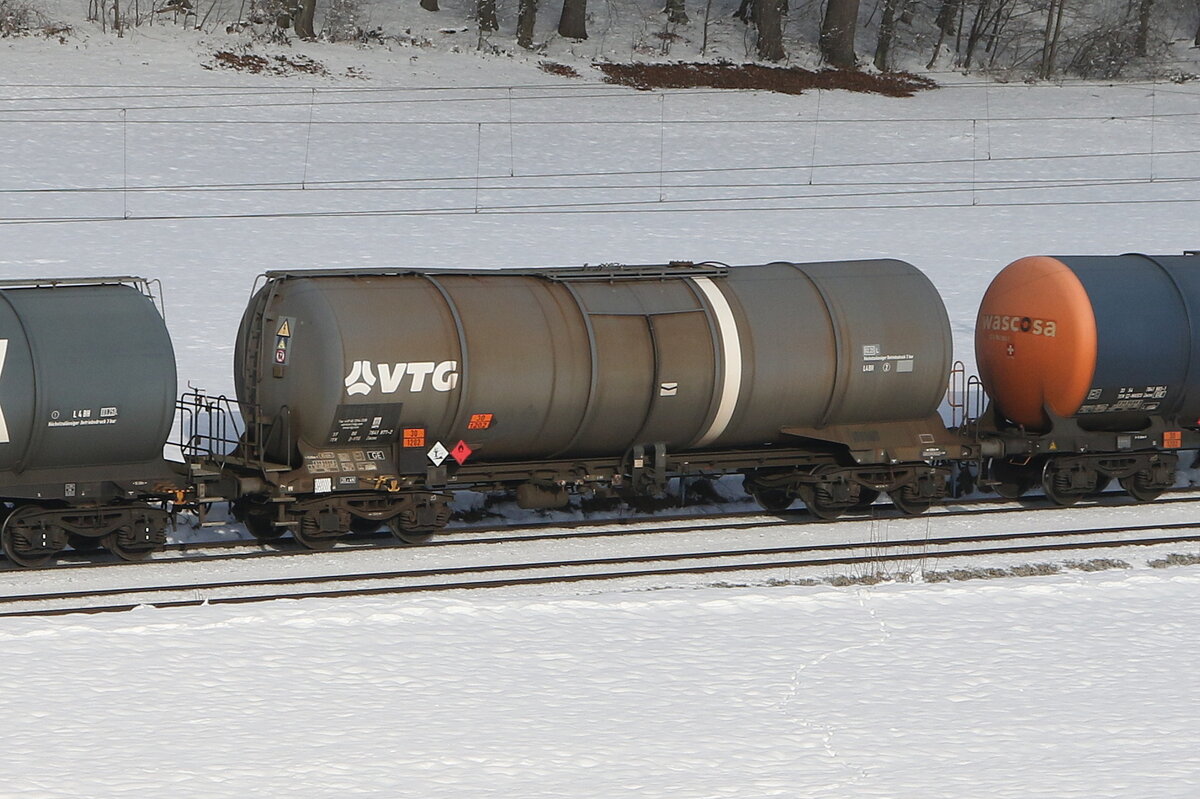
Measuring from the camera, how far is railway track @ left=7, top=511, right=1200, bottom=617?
1784 cm

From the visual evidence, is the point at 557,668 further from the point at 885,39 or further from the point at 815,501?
the point at 885,39

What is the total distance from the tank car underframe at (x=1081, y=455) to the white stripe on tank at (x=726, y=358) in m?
3.86

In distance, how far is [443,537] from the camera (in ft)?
69.3

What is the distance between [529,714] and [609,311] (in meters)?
7.10

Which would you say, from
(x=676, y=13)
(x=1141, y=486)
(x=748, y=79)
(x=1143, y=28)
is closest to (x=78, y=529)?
(x=1141, y=486)

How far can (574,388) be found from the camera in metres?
20.0

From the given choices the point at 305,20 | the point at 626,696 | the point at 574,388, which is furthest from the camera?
the point at 305,20

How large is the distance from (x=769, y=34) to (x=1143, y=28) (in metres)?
15.2

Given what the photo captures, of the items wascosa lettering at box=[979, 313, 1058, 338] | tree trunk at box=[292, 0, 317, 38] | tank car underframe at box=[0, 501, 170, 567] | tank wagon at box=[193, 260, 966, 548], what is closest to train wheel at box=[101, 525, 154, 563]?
tank car underframe at box=[0, 501, 170, 567]

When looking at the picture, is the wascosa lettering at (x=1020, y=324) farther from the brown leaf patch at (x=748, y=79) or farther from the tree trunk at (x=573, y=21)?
the tree trunk at (x=573, y=21)

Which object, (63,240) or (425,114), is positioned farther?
(425,114)

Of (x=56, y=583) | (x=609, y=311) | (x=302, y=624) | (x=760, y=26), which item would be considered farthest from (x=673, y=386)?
(x=760, y=26)

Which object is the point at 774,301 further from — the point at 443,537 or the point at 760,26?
the point at 760,26

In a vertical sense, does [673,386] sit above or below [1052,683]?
above
